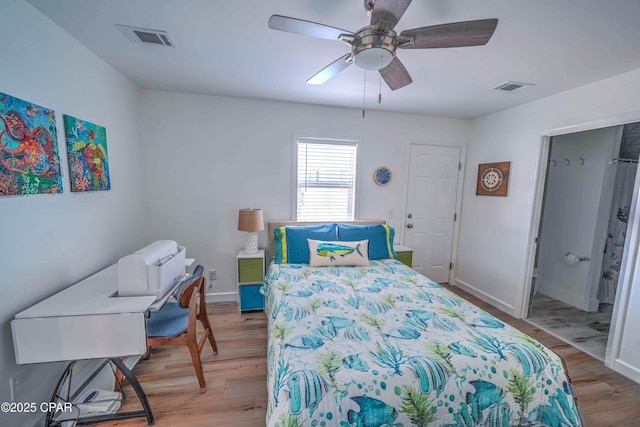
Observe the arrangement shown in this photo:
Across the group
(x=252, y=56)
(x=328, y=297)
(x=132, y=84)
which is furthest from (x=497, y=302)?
(x=132, y=84)

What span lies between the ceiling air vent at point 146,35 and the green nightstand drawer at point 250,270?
2008 mm

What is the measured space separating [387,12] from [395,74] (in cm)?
53

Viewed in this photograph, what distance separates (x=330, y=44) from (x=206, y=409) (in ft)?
8.54

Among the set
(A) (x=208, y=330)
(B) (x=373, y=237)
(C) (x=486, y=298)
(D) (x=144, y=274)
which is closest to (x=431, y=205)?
(B) (x=373, y=237)

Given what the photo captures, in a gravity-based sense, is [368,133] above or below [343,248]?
above

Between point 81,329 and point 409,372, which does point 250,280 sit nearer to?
point 81,329

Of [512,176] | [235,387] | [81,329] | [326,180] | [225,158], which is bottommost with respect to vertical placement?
[235,387]

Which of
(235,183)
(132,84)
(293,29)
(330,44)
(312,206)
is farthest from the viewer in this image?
(312,206)

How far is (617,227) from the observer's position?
3.05m

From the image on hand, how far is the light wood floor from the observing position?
5.39 ft

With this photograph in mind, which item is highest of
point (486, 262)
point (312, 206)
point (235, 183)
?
point (235, 183)

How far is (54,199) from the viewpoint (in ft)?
5.29

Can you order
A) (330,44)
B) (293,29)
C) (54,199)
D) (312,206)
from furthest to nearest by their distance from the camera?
(312,206) < (330,44) < (54,199) < (293,29)

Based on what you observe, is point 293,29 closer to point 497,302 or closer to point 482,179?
point 482,179
